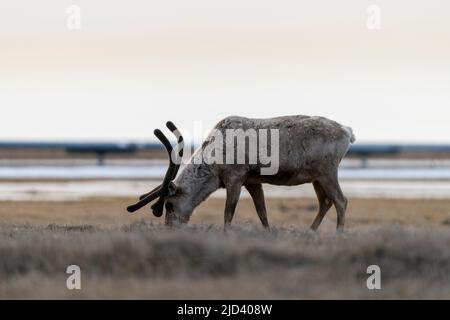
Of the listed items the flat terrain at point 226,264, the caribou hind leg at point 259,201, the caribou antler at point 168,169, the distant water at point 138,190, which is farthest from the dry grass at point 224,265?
the distant water at point 138,190

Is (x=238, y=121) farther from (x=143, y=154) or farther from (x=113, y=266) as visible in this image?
(x=143, y=154)

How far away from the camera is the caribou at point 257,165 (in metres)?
20.1

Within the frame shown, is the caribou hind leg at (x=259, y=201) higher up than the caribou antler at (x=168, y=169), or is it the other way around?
the caribou antler at (x=168, y=169)

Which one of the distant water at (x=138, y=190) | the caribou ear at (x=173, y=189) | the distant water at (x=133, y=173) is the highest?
the caribou ear at (x=173, y=189)

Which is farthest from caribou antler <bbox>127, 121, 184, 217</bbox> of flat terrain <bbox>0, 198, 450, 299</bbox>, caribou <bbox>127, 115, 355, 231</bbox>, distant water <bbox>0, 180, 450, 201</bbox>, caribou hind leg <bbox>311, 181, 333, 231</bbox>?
distant water <bbox>0, 180, 450, 201</bbox>

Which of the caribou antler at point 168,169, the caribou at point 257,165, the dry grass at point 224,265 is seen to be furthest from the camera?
the caribou antler at point 168,169

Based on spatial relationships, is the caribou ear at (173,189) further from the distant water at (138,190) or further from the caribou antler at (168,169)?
the distant water at (138,190)

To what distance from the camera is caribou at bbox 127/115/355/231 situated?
2006 centimetres

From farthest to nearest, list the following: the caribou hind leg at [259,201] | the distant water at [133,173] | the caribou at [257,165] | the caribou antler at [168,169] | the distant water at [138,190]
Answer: the distant water at [133,173] < the distant water at [138,190] < the caribou hind leg at [259,201] < the caribou antler at [168,169] < the caribou at [257,165]

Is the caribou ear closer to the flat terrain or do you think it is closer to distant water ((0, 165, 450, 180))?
the flat terrain

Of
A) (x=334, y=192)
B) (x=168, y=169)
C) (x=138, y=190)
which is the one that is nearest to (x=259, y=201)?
(x=334, y=192)

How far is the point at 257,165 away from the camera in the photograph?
20125 mm

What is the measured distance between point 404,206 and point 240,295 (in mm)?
28521
